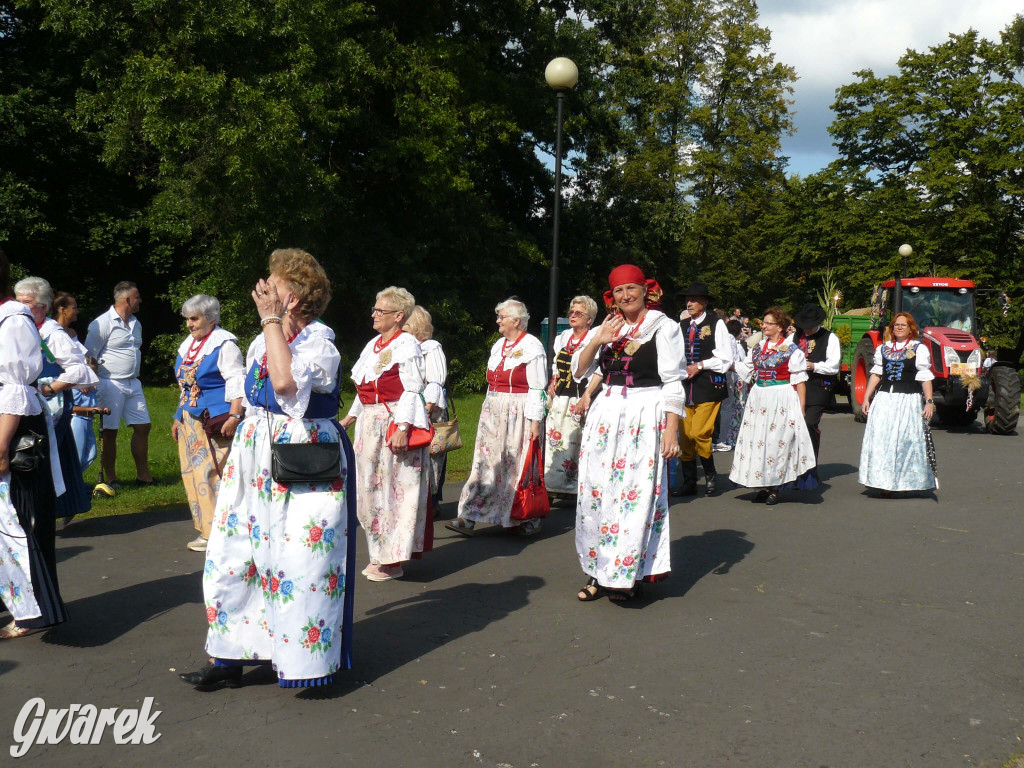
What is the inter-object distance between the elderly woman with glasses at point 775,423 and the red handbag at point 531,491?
112 inches

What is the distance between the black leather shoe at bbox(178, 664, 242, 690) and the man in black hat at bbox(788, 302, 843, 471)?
304 inches

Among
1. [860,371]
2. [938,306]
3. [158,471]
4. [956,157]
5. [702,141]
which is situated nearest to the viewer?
[158,471]

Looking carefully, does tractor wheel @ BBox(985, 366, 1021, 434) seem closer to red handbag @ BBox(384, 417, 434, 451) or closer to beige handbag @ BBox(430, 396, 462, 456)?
beige handbag @ BBox(430, 396, 462, 456)

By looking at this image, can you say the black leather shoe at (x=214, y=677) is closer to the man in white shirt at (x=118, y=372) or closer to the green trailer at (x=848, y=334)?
the man in white shirt at (x=118, y=372)

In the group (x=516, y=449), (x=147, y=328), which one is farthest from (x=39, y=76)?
(x=516, y=449)

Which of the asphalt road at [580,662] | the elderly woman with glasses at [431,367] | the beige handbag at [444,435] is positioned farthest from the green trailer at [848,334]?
the elderly woman with glasses at [431,367]

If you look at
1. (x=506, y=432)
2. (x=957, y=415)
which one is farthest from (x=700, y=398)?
(x=957, y=415)

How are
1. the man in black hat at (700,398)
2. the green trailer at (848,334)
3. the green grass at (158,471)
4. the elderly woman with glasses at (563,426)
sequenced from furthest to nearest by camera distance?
the green trailer at (848,334) < the man in black hat at (700,398) < the elderly woman with glasses at (563,426) < the green grass at (158,471)

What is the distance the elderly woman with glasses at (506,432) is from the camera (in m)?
8.41

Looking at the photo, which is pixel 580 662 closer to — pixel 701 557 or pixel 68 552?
pixel 701 557

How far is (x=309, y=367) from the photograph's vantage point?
14.1ft

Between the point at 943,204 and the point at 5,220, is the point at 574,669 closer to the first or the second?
the point at 5,220

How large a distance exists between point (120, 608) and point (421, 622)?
1.82m

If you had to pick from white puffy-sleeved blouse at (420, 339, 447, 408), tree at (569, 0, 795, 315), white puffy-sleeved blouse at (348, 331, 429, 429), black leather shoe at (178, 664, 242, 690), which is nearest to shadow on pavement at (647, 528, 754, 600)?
white puffy-sleeved blouse at (348, 331, 429, 429)
